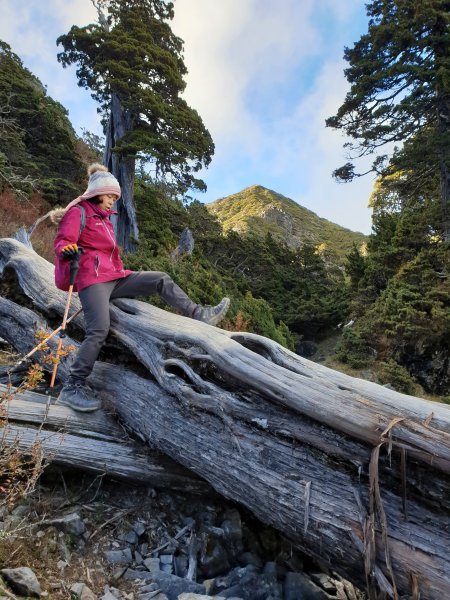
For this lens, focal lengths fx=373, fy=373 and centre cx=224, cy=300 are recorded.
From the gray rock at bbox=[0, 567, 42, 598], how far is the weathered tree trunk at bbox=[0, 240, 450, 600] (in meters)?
1.02

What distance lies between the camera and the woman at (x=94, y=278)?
302 centimetres

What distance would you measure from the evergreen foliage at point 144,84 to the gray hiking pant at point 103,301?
36.3 feet

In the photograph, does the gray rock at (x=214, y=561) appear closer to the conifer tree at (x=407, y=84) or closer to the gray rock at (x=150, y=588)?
the gray rock at (x=150, y=588)

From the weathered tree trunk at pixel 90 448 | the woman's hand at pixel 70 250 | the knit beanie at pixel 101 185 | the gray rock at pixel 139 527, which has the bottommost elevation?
the gray rock at pixel 139 527

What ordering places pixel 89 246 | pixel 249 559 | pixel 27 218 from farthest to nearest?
pixel 27 218
pixel 89 246
pixel 249 559

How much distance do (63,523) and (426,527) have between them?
79.6 inches

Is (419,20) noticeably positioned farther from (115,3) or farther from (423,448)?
(423,448)

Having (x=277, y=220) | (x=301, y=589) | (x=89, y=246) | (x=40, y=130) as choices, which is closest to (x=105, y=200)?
(x=89, y=246)

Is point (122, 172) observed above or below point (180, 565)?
above

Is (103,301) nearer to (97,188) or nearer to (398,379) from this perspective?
(97,188)

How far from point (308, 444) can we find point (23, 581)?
1.59 m

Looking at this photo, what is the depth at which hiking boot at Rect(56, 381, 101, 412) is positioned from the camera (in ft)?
9.68

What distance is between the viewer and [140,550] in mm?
2303

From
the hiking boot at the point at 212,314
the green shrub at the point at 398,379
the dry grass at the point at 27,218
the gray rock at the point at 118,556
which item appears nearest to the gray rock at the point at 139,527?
the gray rock at the point at 118,556
